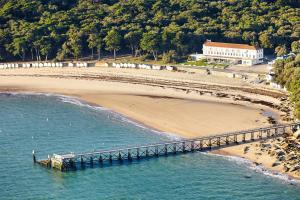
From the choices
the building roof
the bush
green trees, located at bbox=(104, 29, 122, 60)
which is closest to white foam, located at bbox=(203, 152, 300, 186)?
the building roof

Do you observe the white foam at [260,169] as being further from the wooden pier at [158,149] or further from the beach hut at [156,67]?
the beach hut at [156,67]

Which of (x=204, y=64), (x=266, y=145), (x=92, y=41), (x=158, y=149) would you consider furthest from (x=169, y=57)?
(x=266, y=145)

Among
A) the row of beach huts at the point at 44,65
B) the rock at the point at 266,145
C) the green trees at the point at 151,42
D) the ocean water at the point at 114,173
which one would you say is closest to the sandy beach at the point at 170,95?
the row of beach huts at the point at 44,65

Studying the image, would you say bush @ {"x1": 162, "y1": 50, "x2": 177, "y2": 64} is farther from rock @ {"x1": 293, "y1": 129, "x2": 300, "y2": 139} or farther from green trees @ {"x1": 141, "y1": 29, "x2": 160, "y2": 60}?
rock @ {"x1": 293, "y1": 129, "x2": 300, "y2": 139}

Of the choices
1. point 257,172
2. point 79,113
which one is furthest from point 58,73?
point 257,172

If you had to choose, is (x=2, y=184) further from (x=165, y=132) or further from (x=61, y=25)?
(x=61, y=25)

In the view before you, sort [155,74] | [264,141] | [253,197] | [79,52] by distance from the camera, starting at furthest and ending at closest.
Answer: [79,52] < [155,74] < [264,141] < [253,197]

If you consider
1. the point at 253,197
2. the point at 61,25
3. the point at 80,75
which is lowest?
the point at 253,197
